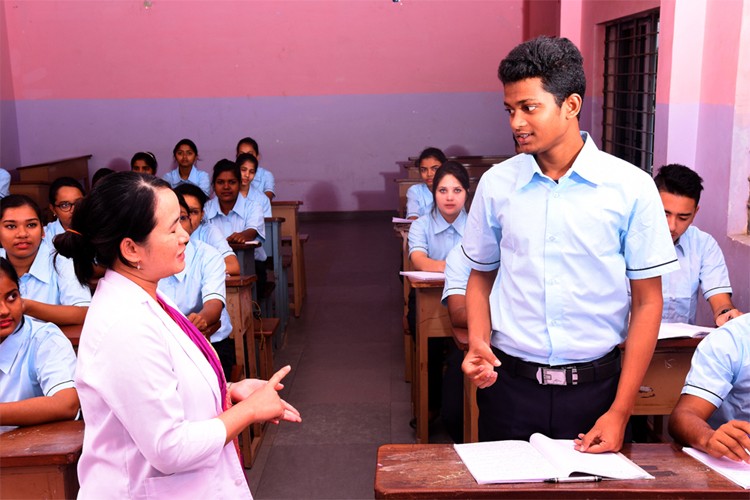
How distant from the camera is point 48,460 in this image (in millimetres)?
1640

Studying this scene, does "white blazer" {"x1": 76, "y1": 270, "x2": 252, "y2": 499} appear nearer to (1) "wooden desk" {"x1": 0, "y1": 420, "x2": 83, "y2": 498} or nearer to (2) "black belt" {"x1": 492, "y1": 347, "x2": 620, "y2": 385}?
(1) "wooden desk" {"x1": 0, "y1": 420, "x2": 83, "y2": 498}

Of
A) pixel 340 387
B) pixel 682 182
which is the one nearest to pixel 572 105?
pixel 682 182

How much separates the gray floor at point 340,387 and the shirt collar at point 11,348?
1.26m

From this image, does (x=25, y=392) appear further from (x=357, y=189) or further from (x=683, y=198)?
(x=357, y=189)

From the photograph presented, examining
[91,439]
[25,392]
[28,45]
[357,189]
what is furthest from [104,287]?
[28,45]

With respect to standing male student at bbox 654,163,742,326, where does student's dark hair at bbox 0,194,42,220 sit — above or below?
above

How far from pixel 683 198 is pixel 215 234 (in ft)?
7.22

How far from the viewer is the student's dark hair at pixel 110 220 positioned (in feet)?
4.39

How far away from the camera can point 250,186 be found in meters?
5.23

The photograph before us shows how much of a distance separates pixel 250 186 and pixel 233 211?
0.29 meters

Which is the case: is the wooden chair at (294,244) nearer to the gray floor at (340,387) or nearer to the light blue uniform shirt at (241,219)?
the gray floor at (340,387)

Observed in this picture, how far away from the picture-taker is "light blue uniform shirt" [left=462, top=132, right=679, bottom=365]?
1568 millimetres

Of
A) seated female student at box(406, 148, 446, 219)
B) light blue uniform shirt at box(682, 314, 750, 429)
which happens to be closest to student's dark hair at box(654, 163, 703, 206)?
light blue uniform shirt at box(682, 314, 750, 429)

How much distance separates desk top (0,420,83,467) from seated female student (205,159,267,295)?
3053 millimetres
